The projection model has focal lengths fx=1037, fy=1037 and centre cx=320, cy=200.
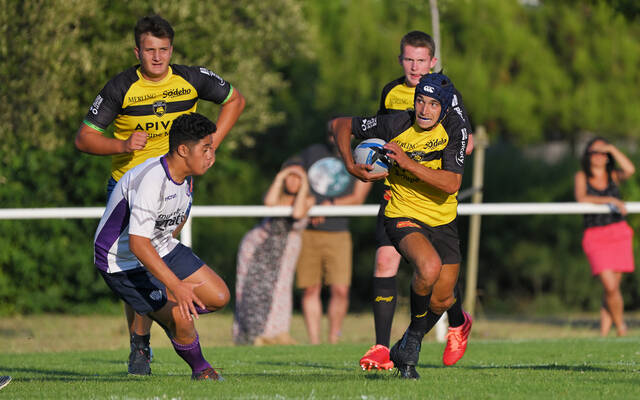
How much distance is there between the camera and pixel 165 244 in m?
6.55

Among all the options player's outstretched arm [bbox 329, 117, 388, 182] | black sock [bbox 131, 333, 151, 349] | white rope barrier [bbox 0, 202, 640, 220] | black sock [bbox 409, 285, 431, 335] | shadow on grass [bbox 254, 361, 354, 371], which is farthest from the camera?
white rope barrier [bbox 0, 202, 640, 220]

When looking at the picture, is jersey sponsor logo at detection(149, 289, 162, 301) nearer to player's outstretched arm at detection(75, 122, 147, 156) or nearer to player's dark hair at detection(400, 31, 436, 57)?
player's outstretched arm at detection(75, 122, 147, 156)

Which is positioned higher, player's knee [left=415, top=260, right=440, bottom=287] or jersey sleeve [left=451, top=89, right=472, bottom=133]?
jersey sleeve [left=451, top=89, right=472, bottom=133]

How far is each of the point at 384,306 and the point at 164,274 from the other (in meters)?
2.01

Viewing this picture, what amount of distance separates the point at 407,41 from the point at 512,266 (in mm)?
9659

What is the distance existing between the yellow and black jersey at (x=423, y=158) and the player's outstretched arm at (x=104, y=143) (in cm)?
157

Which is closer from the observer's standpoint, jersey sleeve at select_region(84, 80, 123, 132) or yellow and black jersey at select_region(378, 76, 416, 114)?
jersey sleeve at select_region(84, 80, 123, 132)

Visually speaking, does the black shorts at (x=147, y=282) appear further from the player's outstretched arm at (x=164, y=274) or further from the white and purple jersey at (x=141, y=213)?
the player's outstretched arm at (x=164, y=274)

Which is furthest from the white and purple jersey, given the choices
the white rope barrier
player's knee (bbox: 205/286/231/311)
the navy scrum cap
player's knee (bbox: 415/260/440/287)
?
the white rope barrier

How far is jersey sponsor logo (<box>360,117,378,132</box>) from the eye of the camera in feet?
22.9

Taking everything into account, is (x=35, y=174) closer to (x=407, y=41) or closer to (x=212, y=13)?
(x=212, y=13)

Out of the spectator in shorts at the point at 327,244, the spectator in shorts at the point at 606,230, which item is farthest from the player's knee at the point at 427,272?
the spectator in shorts at the point at 606,230

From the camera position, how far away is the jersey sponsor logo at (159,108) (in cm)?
722

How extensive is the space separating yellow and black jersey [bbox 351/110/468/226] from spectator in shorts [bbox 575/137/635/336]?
5.11 m
